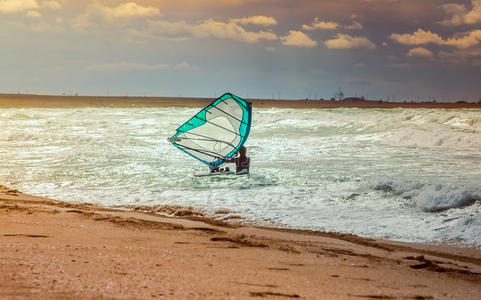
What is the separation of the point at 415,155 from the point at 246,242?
32.3 feet

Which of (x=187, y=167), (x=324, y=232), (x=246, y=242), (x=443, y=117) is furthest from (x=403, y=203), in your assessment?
(x=443, y=117)

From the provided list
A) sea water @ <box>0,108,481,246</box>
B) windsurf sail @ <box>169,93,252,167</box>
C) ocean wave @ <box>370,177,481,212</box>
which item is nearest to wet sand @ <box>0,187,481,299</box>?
sea water @ <box>0,108,481,246</box>

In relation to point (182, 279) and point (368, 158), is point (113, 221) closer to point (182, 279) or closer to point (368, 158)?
point (182, 279)

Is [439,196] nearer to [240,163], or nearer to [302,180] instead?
[302,180]

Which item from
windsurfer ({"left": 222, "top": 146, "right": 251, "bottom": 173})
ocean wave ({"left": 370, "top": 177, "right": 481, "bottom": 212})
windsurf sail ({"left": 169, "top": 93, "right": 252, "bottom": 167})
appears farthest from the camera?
windsurf sail ({"left": 169, "top": 93, "right": 252, "bottom": 167})

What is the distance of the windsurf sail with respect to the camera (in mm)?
10516

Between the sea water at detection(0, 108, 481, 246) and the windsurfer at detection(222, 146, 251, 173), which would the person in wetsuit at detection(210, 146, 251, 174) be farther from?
the sea water at detection(0, 108, 481, 246)

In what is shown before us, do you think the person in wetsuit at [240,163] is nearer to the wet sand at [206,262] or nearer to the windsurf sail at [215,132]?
the windsurf sail at [215,132]

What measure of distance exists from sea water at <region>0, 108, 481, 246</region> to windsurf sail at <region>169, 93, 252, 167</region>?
1.73 feet

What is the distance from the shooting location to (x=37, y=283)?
3.20 meters

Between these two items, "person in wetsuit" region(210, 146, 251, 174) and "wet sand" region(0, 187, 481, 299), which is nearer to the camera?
"wet sand" region(0, 187, 481, 299)

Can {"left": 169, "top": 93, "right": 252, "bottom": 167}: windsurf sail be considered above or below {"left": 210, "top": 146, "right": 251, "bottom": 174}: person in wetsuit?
above

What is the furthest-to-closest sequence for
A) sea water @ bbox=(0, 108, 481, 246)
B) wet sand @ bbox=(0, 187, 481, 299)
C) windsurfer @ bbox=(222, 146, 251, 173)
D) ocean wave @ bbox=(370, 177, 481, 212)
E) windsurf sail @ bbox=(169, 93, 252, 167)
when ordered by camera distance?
windsurf sail @ bbox=(169, 93, 252, 167), windsurfer @ bbox=(222, 146, 251, 173), ocean wave @ bbox=(370, 177, 481, 212), sea water @ bbox=(0, 108, 481, 246), wet sand @ bbox=(0, 187, 481, 299)

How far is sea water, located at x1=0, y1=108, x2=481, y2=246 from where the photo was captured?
6504 mm
